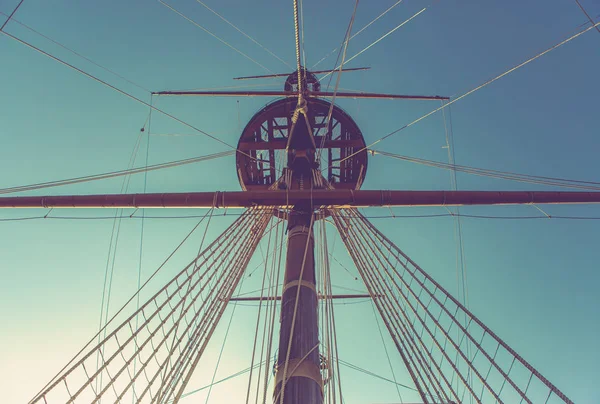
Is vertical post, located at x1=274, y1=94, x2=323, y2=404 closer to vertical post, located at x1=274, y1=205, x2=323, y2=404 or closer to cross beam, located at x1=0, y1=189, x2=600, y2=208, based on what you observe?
vertical post, located at x1=274, y1=205, x2=323, y2=404

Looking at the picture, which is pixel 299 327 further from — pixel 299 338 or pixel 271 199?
pixel 271 199

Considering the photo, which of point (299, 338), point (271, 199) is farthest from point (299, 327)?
point (271, 199)

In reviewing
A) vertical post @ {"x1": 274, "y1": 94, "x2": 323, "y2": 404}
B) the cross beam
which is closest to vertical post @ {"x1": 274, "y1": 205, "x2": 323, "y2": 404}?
vertical post @ {"x1": 274, "y1": 94, "x2": 323, "y2": 404}

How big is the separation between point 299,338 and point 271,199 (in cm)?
254

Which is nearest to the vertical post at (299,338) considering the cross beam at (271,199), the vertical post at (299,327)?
the vertical post at (299,327)

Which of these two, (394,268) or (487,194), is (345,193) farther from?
(487,194)

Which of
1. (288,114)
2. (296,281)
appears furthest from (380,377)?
(288,114)

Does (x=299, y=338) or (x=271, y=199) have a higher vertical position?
(x=271, y=199)

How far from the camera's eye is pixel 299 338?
4.45m

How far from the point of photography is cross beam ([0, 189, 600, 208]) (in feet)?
20.1

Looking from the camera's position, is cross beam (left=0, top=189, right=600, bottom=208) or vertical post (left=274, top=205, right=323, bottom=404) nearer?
vertical post (left=274, top=205, right=323, bottom=404)

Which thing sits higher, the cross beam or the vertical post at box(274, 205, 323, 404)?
the cross beam

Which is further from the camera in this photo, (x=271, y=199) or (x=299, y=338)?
(x=271, y=199)

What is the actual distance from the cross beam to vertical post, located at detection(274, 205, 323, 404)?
42.4 inches
